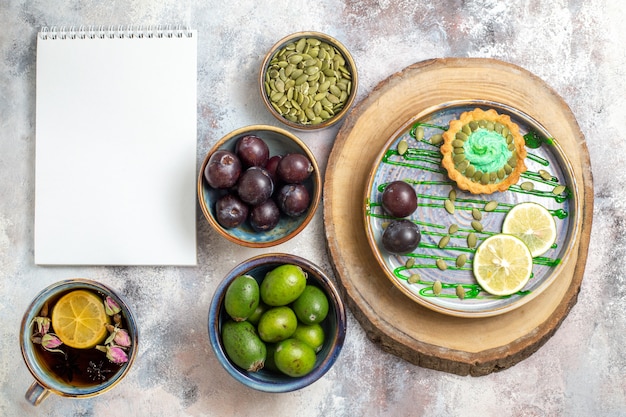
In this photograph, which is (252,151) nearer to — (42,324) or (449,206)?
(449,206)

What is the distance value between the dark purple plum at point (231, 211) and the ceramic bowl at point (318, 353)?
0.12m

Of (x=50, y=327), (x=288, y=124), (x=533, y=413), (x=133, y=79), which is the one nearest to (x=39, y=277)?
(x=50, y=327)

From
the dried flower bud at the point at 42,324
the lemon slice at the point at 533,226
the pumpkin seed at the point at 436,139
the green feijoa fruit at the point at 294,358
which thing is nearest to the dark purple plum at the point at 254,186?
→ the green feijoa fruit at the point at 294,358

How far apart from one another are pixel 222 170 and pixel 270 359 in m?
0.55

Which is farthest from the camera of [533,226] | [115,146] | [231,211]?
[115,146]

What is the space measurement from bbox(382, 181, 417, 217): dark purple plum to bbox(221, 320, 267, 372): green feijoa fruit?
1.69 feet

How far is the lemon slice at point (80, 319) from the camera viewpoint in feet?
5.08

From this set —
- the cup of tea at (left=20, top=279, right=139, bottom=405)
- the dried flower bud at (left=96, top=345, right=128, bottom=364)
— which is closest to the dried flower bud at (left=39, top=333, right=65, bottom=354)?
the cup of tea at (left=20, top=279, right=139, bottom=405)

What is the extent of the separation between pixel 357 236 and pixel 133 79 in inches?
34.2

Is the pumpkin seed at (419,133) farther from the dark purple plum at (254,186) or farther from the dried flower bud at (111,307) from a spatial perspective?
the dried flower bud at (111,307)

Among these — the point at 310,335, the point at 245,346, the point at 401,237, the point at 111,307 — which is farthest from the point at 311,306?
the point at 111,307

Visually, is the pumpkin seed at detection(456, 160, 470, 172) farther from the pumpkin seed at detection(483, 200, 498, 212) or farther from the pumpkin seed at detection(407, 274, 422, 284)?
the pumpkin seed at detection(407, 274, 422, 284)

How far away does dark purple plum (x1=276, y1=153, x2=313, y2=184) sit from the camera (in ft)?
5.31

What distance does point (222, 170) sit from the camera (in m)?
1.59
